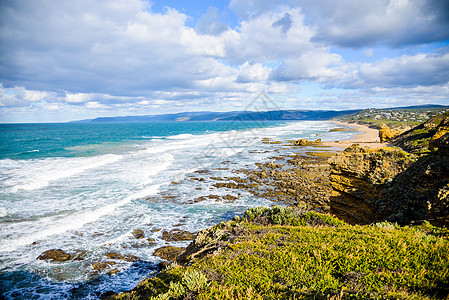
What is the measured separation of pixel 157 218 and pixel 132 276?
6.17 metres

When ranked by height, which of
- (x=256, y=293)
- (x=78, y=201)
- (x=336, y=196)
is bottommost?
(x=78, y=201)

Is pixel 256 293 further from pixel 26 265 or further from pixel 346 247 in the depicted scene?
pixel 26 265

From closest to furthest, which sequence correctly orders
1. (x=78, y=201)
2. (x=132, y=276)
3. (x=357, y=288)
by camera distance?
(x=357, y=288)
(x=132, y=276)
(x=78, y=201)

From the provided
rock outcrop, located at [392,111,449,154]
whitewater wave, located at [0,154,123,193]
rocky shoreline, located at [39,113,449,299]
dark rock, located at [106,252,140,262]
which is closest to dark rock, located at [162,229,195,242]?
rocky shoreline, located at [39,113,449,299]

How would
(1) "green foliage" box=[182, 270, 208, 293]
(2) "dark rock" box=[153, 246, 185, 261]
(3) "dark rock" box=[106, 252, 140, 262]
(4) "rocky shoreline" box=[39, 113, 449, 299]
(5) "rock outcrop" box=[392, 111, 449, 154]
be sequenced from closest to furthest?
1. (1) "green foliage" box=[182, 270, 208, 293]
2. (4) "rocky shoreline" box=[39, 113, 449, 299]
3. (3) "dark rock" box=[106, 252, 140, 262]
4. (2) "dark rock" box=[153, 246, 185, 261]
5. (5) "rock outcrop" box=[392, 111, 449, 154]

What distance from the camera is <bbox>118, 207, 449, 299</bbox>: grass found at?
12.5ft

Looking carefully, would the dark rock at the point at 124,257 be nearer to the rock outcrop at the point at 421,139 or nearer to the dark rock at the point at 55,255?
the dark rock at the point at 55,255

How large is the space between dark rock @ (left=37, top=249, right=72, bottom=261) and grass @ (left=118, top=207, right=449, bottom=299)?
27.4 feet

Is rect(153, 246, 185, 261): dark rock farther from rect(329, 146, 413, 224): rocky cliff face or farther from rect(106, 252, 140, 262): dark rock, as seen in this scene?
rect(329, 146, 413, 224): rocky cliff face

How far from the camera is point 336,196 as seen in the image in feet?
45.9

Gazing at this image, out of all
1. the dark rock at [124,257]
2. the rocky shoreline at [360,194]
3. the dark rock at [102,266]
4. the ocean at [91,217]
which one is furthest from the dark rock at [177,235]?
the dark rock at [102,266]

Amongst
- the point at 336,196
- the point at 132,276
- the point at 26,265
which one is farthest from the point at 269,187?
the point at 26,265

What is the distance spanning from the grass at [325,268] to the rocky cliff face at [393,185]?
1976mm

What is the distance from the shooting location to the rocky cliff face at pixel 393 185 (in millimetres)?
7656
